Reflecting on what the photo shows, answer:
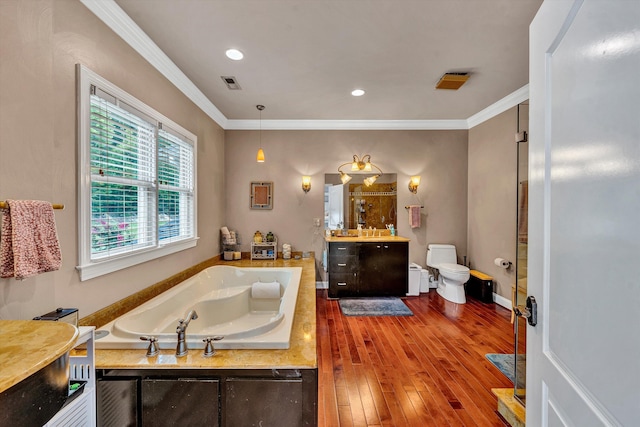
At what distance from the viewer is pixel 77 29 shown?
5.19ft

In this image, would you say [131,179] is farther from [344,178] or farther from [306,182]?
[344,178]

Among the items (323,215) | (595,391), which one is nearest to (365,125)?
(323,215)

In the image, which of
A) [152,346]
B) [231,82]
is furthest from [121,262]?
[231,82]

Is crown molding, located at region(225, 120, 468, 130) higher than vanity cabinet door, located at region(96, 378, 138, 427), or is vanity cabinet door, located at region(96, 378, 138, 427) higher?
crown molding, located at region(225, 120, 468, 130)

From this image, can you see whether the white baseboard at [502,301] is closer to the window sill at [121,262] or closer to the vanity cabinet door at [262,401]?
the vanity cabinet door at [262,401]

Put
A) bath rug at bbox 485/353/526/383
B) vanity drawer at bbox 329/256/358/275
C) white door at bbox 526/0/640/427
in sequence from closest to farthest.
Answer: white door at bbox 526/0/640/427 < bath rug at bbox 485/353/526/383 < vanity drawer at bbox 329/256/358/275

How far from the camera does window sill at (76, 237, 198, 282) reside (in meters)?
1.63

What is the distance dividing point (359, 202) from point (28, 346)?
12.8 feet

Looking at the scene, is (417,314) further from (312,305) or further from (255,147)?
(255,147)

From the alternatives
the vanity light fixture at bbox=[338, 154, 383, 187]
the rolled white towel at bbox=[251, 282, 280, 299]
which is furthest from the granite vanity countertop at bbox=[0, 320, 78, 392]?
the vanity light fixture at bbox=[338, 154, 383, 187]

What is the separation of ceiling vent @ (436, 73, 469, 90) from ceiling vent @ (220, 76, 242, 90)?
7.02 ft

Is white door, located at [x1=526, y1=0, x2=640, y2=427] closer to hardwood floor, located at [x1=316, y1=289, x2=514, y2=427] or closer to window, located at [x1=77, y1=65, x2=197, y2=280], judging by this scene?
hardwood floor, located at [x1=316, y1=289, x2=514, y2=427]

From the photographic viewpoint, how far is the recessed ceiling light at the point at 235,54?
7.63 feet

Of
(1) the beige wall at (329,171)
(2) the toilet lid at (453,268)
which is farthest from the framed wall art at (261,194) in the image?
(2) the toilet lid at (453,268)
